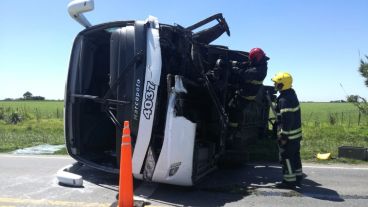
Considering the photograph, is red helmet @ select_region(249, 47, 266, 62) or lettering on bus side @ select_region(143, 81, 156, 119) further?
red helmet @ select_region(249, 47, 266, 62)

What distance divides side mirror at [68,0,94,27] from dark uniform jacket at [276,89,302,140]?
293 cm

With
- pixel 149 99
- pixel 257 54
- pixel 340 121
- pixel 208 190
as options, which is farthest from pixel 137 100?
pixel 340 121

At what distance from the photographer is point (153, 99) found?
17.5ft

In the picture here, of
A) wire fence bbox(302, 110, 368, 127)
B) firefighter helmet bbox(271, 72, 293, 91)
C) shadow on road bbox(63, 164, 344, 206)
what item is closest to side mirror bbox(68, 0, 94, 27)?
shadow on road bbox(63, 164, 344, 206)

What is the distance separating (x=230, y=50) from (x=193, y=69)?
5.22ft

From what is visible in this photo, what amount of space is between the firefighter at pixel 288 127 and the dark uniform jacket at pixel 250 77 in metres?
0.32

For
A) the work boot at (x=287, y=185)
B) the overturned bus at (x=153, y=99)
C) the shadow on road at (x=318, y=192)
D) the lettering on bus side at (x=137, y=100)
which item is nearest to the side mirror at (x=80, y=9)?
the overturned bus at (x=153, y=99)

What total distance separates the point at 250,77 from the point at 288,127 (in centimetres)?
93

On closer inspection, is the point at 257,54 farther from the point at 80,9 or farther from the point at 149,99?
the point at 80,9

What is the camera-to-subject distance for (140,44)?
5.50 meters

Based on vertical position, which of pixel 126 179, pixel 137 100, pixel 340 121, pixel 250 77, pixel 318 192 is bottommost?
pixel 318 192

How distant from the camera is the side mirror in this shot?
6.12m

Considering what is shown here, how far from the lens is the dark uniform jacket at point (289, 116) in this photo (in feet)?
20.3

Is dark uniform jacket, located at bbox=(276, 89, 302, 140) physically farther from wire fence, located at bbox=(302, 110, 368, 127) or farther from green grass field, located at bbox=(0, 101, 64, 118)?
green grass field, located at bbox=(0, 101, 64, 118)
